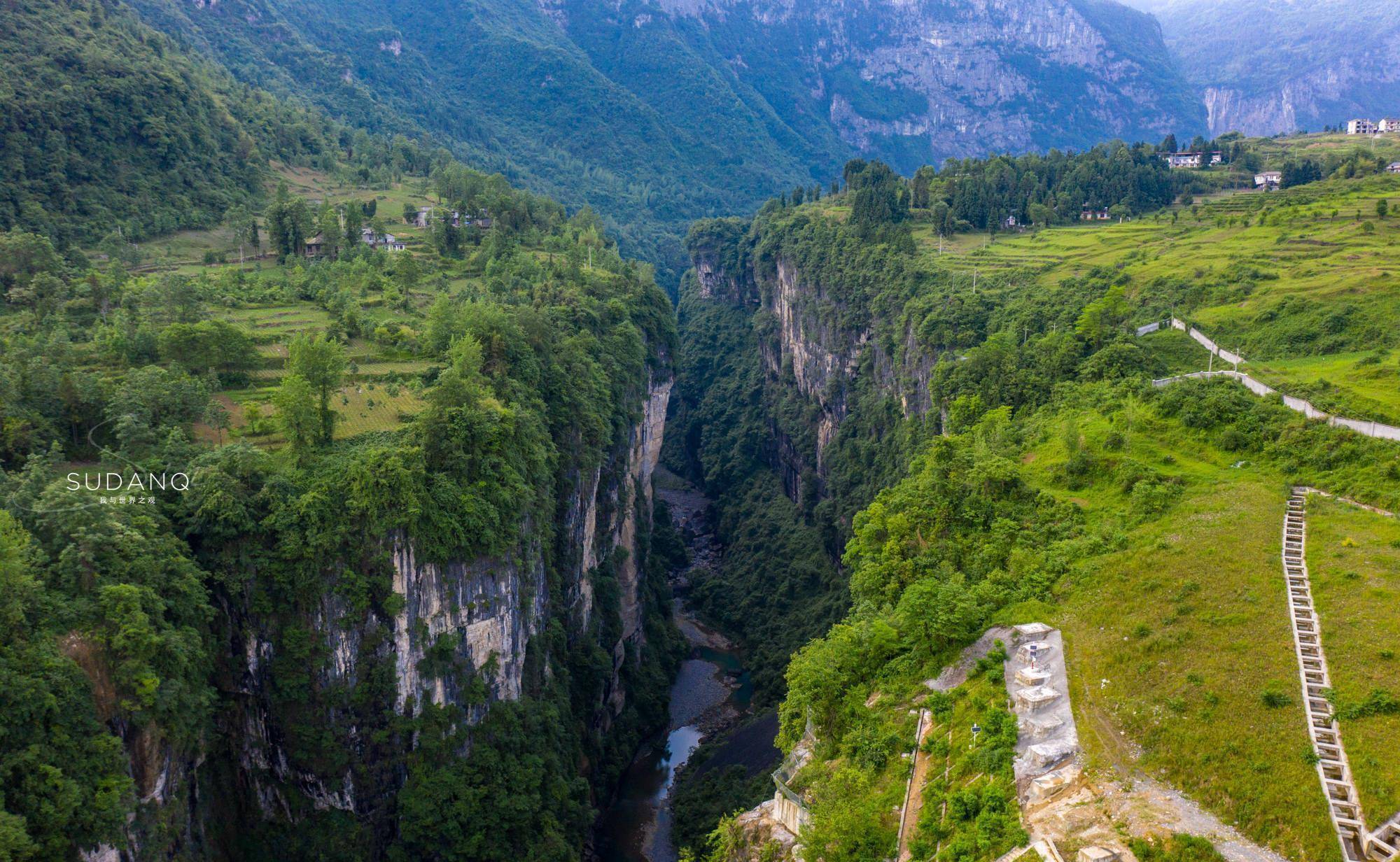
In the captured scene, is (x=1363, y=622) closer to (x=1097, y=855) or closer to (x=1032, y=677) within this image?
(x=1032, y=677)

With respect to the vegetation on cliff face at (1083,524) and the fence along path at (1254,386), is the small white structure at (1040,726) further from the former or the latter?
the fence along path at (1254,386)

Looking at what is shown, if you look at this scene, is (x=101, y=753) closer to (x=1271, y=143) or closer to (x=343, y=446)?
(x=343, y=446)

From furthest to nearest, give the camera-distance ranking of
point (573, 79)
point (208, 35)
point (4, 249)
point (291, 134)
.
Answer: point (573, 79) → point (208, 35) → point (291, 134) → point (4, 249)

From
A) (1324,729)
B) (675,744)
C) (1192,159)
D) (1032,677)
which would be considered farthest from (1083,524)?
(1192,159)

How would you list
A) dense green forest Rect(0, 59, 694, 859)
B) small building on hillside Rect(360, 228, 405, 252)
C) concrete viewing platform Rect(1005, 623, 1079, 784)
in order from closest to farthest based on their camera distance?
concrete viewing platform Rect(1005, 623, 1079, 784)
dense green forest Rect(0, 59, 694, 859)
small building on hillside Rect(360, 228, 405, 252)

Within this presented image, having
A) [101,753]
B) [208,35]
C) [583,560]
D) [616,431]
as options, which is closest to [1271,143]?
[616,431]

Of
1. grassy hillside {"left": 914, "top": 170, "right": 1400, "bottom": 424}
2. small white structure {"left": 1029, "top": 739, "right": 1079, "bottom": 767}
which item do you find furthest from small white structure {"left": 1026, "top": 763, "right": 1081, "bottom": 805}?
grassy hillside {"left": 914, "top": 170, "right": 1400, "bottom": 424}

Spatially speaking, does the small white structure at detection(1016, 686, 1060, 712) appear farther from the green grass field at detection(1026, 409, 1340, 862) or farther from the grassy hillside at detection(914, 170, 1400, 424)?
the grassy hillside at detection(914, 170, 1400, 424)

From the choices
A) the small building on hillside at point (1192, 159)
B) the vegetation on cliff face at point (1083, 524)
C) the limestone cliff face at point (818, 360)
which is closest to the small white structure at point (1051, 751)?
the vegetation on cliff face at point (1083, 524)
